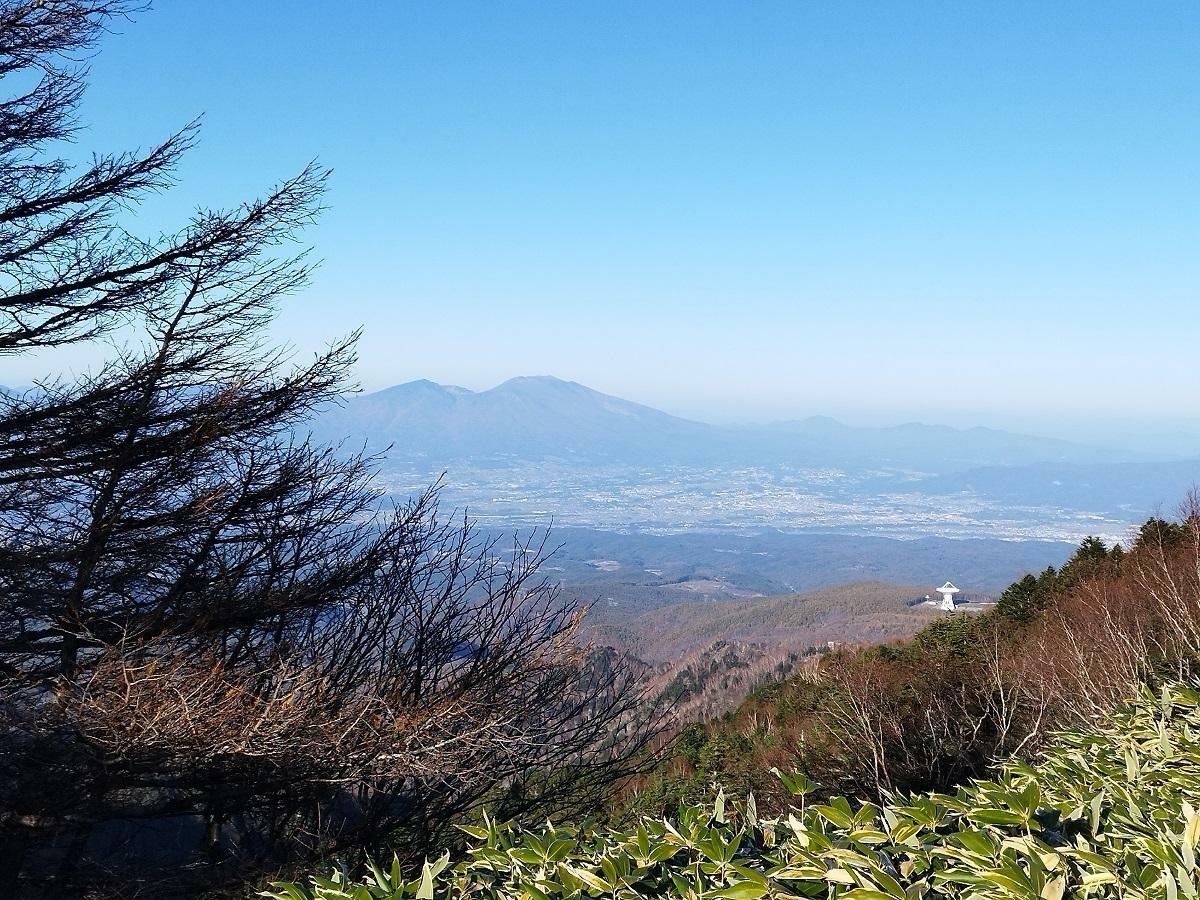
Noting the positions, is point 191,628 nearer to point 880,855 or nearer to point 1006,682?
point 880,855

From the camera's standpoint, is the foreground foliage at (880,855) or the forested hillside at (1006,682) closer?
the foreground foliage at (880,855)

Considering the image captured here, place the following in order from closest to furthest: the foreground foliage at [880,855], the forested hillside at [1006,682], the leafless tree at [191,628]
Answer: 1. the foreground foliage at [880,855]
2. the leafless tree at [191,628]
3. the forested hillside at [1006,682]

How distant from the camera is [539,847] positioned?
2.19 metres

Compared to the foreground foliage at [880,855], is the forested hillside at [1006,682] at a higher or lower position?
lower

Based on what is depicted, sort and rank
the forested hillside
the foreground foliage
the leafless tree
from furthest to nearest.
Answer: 1. the forested hillside
2. the leafless tree
3. the foreground foliage

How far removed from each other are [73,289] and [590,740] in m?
6.07

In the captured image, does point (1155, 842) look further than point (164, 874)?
No

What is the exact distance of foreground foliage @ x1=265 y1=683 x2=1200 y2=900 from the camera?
178cm

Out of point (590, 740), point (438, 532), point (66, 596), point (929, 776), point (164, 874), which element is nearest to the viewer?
point (66, 596)

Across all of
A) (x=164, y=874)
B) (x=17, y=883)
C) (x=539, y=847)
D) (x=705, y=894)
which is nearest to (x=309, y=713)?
(x=164, y=874)

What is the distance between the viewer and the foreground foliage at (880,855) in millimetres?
1784

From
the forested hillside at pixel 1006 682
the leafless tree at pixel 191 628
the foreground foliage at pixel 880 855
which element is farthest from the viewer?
the forested hillside at pixel 1006 682

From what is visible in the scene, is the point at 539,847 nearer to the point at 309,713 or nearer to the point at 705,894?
the point at 705,894

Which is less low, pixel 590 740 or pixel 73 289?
pixel 73 289
